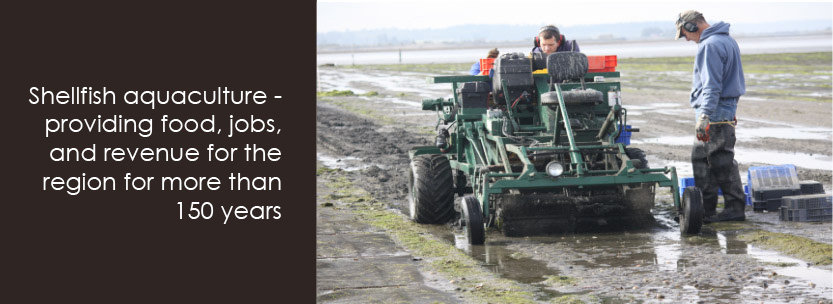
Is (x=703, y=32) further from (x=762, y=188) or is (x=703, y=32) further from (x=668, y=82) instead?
(x=668, y=82)

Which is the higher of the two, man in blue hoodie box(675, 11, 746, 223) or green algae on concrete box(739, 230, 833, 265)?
man in blue hoodie box(675, 11, 746, 223)

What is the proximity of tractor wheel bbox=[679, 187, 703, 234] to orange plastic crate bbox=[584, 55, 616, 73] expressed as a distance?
2034 millimetres

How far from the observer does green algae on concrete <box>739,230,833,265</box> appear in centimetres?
816

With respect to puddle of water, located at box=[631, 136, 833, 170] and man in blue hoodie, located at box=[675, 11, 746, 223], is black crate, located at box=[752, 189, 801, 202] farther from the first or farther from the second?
puddle of water, located at box=[631, 136, 833, 170]

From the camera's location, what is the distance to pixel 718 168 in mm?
9898

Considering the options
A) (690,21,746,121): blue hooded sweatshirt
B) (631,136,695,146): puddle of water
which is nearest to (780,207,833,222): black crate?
(690,21,746,121): blue hooded sweatshirt

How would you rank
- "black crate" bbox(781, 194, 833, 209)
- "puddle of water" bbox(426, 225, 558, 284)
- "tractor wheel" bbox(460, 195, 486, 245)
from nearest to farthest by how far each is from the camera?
1. "puddle of water" bbox(426, 225, 558, 284)
2. "tractor wheel" bbox(460, 195, 486, 245)
3. "black crate" bbox(781, 194, 833, 209)

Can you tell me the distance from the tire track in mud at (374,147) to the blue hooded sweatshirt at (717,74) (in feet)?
11.2

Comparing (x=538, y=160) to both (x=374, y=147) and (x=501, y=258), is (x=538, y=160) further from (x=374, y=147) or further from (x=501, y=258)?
(x=374, y=147)

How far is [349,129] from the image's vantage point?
2159 cm

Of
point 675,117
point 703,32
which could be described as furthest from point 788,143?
point 703,32

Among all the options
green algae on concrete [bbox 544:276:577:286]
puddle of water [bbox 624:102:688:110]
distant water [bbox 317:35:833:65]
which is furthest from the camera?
distant water [bbox 317:35:833:65]

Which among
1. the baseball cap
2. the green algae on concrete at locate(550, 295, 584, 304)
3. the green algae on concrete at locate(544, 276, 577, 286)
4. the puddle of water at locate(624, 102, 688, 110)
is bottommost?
the green algae on concrete at locate(550, 295, 584, 304)

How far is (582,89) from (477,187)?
4.58 ft
